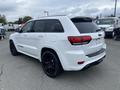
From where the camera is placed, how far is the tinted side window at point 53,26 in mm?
4077

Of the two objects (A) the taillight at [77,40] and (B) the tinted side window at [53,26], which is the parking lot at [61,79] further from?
(B) the tinted side window at [53,26]

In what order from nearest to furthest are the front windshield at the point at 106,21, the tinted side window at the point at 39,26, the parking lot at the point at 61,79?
1. the parking lot at the point at 61,79
2. the tinted side window at the point at 39,26
3. the front windshield at the point at 106,21

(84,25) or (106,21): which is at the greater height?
(84,25)

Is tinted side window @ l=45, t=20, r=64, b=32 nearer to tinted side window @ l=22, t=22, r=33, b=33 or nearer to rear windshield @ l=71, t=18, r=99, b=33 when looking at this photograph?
rear windshield @ l=71, t=18, r=99, b=33

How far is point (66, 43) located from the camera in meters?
3.71

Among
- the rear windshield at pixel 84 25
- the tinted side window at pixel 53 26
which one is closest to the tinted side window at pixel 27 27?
the tinted side window at pixel 53 26

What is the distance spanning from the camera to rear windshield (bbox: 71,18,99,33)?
12.9 ft

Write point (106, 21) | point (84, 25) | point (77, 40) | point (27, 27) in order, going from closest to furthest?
point (77, 40) < point (84, 25) < point (27, 27) < point (106, 21)

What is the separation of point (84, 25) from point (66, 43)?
842 millimetres

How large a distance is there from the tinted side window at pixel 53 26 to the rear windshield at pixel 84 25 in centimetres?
44

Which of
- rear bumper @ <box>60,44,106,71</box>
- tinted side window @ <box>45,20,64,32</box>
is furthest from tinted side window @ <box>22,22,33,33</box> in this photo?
rear bumper @ <box>60,44,106,71</box>

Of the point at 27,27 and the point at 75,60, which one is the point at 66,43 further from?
the point at 27,27

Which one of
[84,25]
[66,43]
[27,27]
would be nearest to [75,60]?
[66,43]

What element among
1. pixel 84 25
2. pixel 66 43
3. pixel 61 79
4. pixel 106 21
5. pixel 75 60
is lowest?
pixel 61 79
